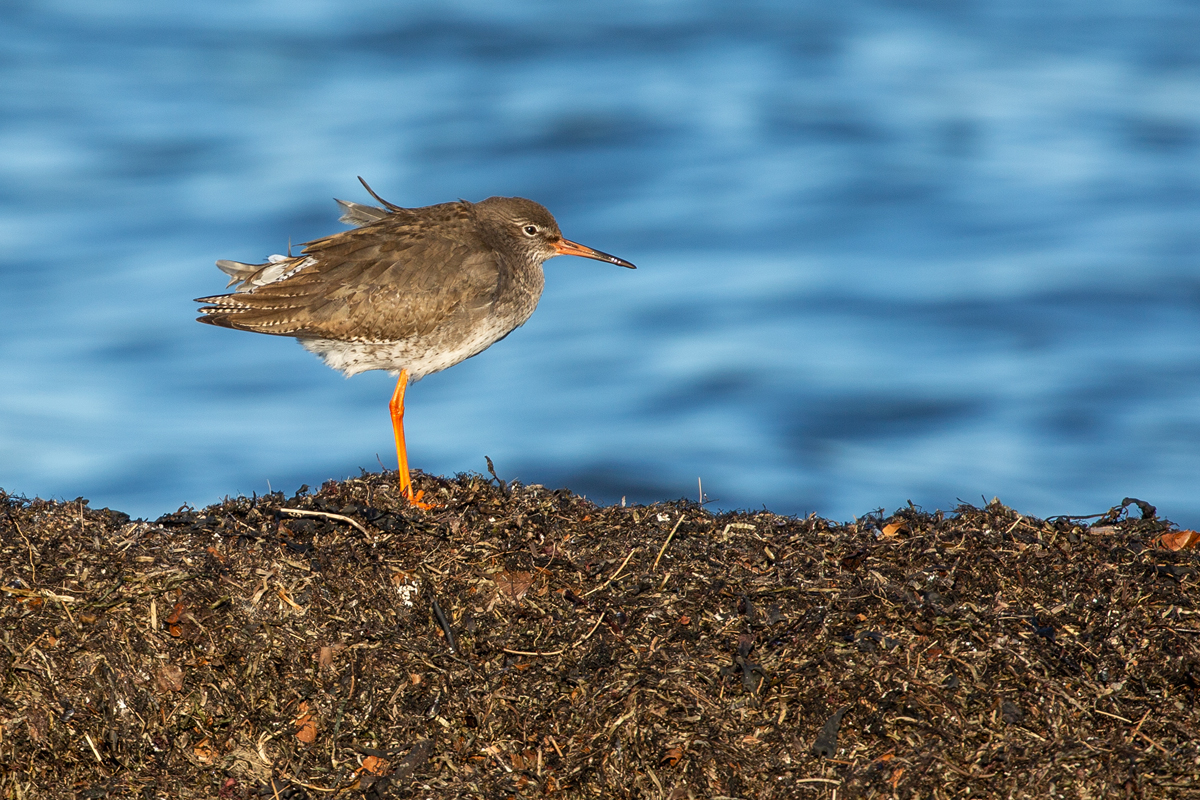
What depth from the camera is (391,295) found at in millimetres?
7082

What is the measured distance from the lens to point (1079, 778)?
393 centimetres

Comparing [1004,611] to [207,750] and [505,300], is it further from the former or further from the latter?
[505,300]

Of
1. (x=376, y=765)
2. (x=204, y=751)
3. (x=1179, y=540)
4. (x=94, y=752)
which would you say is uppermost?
(x=1179, y=540)

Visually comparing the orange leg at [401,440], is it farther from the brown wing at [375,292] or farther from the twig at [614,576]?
the twig at [614,576]

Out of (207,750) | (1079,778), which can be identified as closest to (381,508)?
(207,750)

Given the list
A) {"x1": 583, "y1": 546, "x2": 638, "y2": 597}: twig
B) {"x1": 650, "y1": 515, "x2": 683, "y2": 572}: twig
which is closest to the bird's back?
{"x1": 650, "y1": 515, "x2": 683, "y2": 572}: twig

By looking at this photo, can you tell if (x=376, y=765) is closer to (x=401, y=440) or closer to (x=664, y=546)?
(x=664, y=546)

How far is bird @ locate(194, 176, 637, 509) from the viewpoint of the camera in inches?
280

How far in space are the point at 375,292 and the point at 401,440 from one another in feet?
3.34

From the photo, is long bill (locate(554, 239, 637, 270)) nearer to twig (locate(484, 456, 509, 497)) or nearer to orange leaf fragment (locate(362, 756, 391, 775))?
twig (locate(484, 456, 509, 497))

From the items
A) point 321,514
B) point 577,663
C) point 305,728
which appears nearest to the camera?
point 305,728

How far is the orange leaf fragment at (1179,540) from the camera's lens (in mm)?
5289

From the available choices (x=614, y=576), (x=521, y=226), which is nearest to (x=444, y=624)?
(x=614, y=576)

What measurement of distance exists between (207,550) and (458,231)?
3.25 meters
